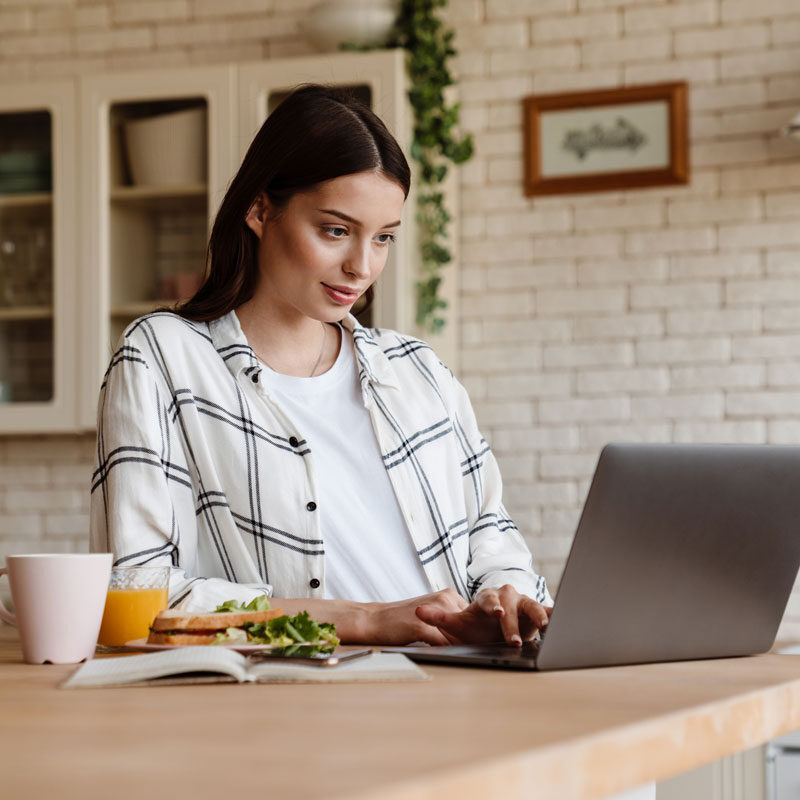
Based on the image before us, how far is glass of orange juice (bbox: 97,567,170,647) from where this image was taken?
1.32 metres

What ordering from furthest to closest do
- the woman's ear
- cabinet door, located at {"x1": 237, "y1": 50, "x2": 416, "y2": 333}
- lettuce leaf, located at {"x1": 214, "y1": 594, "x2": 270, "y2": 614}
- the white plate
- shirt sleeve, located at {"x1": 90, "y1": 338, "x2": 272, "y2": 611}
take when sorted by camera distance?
cabinet door, located at {"x1": 237, "y1": 50, "x2": 416, "y2": 333}
the woman's ear
shirt sleeve, located at {"x1": 90, "y1": 338, "x2": 272, "y2": 611}
lettuce leaf, located at {"x1": 214, "y1": 594, "x2": 270, "y2": 614}
the white plate

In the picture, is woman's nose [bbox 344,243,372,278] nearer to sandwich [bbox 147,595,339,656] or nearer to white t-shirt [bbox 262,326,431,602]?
white t-shirt [bbox 262,326,431,602]

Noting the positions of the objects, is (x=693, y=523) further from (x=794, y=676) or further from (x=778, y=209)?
(x=778, y=209)

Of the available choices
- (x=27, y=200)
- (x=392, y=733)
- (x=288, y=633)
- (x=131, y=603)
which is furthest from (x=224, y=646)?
(x=27, y=200)

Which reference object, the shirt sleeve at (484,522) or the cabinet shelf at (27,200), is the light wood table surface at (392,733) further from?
the cabinet shelf at (27,200)

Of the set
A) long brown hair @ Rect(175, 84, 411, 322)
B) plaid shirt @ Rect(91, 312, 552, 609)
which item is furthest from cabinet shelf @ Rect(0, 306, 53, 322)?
plaid shirt @ Rect(91, 312, 552, 609)

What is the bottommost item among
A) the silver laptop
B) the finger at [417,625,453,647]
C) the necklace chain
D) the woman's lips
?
the finger at [417,625,453,647]

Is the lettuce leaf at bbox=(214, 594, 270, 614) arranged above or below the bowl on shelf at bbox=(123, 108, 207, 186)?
below

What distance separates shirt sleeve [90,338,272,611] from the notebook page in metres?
0.44

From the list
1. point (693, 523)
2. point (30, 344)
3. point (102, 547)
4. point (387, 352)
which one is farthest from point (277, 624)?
point (30, 344)

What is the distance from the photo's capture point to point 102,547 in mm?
1659

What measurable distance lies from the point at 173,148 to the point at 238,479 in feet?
6.60

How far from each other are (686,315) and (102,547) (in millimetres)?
2134

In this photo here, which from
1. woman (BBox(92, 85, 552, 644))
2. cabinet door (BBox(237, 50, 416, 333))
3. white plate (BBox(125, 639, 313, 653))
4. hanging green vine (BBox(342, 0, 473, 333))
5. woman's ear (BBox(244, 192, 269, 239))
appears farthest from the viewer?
hanging green vine (BBox(342, 0, 473, 333))
